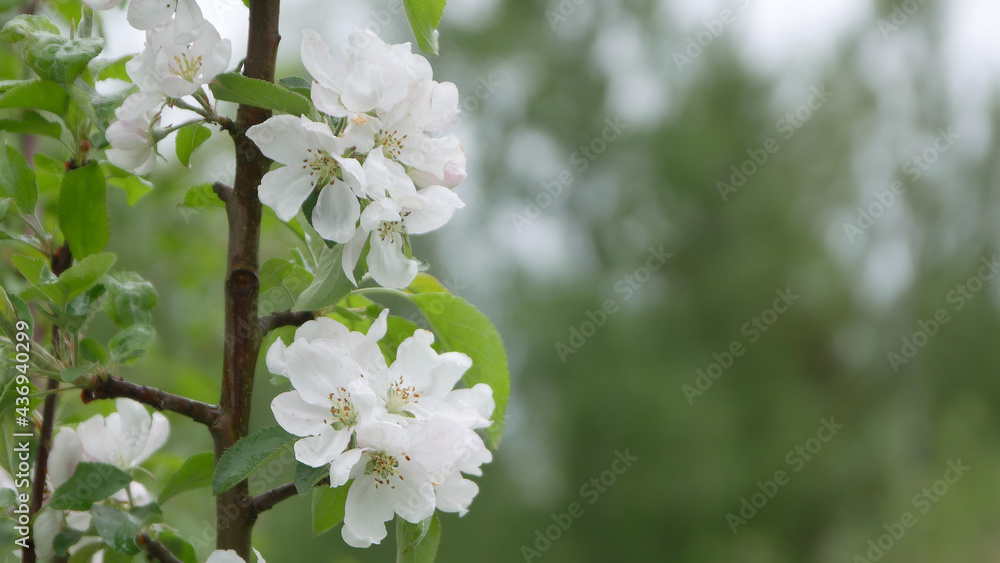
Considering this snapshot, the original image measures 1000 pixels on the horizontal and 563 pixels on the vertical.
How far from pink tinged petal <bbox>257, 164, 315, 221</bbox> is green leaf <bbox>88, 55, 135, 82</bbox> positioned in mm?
179

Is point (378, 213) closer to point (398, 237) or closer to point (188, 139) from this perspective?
point (398, 237)

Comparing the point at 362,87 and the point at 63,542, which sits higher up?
the point at 362,87

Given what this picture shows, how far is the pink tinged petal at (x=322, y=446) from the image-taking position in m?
0.63

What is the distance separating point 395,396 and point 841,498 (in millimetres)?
8332

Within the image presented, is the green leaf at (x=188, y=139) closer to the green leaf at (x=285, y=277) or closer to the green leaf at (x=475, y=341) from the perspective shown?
the green leaf at (x=285, y=277)

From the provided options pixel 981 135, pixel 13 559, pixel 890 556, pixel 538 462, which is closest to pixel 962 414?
pixel 890 556

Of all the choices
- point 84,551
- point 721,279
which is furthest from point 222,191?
point 721,279

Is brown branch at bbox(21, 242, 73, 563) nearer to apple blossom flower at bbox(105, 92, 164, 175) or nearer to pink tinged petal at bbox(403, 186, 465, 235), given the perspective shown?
apple blossom flower at bbox(105, 92, 164, 175)

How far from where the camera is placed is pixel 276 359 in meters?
0.69

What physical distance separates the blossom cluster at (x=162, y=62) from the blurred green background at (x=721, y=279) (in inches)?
192

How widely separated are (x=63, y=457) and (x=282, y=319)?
0.27 meters

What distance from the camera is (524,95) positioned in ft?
25.3

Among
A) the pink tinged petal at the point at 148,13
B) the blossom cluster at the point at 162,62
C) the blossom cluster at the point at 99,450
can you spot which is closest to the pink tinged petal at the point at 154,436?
the blossom cluster at the point at 99,450

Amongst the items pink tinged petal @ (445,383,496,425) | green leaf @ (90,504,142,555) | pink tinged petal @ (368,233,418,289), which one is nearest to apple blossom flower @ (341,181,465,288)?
pink tinged petal @ (368,233,418,289)
